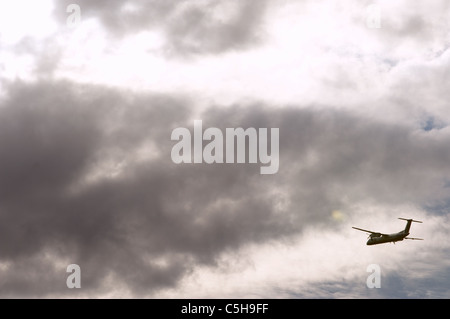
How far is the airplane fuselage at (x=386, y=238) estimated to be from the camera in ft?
497

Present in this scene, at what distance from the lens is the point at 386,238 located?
15700cm

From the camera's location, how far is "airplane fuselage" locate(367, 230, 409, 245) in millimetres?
151375
